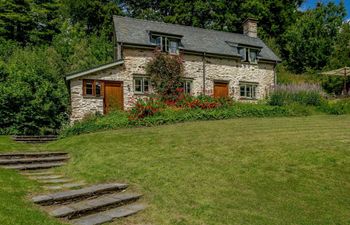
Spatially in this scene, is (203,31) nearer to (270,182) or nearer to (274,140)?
(274,140)

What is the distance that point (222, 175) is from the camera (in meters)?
6.92

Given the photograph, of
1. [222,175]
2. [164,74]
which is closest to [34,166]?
[222,175]

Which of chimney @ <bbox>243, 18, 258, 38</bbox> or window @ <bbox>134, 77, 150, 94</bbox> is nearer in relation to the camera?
window @ <bbox>134, 77, 150, 94</bbox>

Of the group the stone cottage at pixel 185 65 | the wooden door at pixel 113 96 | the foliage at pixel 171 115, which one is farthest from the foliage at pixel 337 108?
the wooden door at pixel 113 96

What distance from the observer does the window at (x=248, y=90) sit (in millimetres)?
24188

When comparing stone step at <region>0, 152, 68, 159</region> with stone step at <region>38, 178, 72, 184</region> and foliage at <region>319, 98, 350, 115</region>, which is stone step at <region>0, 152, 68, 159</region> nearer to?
stone step at <region>38, 178, 72, 184</region>

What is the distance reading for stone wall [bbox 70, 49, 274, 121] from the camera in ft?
61.8

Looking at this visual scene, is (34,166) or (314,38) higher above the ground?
(314,38)

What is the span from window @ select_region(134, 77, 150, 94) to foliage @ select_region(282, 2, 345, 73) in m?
22.9

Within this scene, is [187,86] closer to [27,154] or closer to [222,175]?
[27,154]

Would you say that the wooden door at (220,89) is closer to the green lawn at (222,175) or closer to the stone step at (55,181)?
the green lawn at (222,175)

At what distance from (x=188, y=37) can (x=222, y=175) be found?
725 inches

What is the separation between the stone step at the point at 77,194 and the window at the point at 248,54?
19.7 meters

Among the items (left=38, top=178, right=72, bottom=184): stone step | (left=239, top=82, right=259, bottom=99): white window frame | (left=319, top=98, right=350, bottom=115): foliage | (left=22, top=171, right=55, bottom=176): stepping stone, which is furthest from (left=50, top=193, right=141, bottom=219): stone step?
(left=239, top=82, right=259, bottom=99): white window frame
